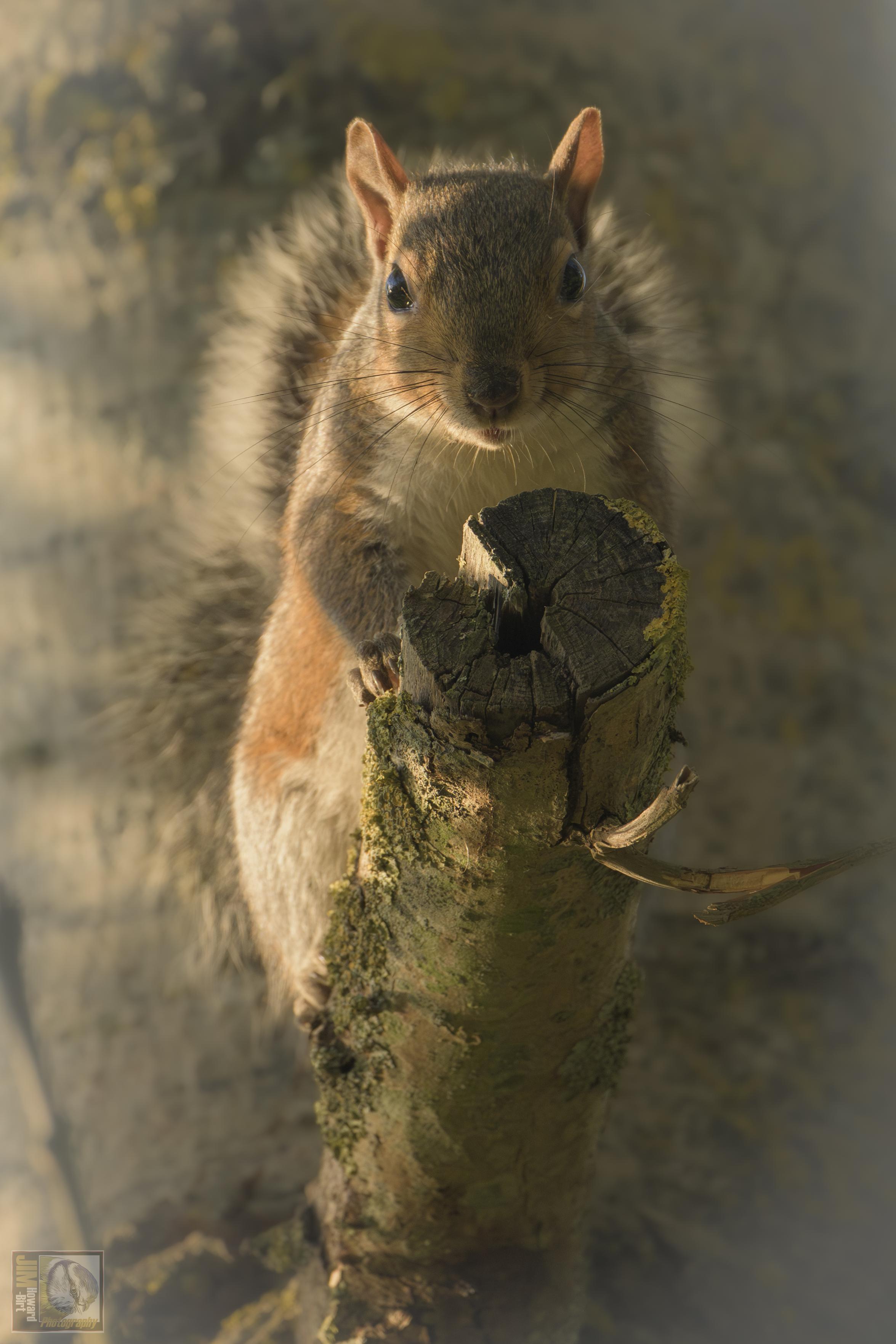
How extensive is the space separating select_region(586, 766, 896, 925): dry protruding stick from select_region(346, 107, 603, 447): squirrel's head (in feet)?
1.59

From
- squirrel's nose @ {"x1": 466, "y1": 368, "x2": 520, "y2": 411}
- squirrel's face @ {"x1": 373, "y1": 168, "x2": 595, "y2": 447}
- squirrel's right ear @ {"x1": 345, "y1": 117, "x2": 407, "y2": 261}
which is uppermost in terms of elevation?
squirrel's right ear @ {"x1": 345, "y1": 117, "x2": 407, "y2": 261}

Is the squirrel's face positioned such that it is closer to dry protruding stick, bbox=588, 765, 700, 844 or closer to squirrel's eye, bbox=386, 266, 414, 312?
squirrel's eye, bbox=386, 266, 414, 312

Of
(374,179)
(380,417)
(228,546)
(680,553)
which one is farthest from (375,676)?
(680,553)

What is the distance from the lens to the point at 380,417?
1104 mm

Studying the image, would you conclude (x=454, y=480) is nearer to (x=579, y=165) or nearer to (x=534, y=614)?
(x=579, y=165)

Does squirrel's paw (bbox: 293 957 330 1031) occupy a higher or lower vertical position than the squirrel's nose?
lower

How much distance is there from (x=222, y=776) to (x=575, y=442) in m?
0.97

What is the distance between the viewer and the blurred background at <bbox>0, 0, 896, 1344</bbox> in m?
2.05

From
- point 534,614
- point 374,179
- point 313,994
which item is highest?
point 374,179

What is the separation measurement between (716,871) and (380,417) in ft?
2.39

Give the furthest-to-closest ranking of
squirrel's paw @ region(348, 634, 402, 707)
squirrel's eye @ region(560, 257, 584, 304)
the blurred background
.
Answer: the blurred background < squirrel's eye @ region(560, 257, 584, 304) < squirrel's paw @ region(348, 634, 402, 707)

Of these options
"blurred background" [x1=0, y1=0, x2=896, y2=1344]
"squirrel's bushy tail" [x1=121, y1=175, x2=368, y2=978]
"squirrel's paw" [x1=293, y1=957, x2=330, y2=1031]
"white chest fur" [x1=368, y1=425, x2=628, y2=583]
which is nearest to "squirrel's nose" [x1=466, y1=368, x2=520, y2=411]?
"white chest fur" [x1=368, y1=425, x2=628, y2=583]

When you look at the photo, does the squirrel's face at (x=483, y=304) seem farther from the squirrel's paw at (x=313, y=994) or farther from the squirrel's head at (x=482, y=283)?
the squirrel's paw at (x=313, y=994)

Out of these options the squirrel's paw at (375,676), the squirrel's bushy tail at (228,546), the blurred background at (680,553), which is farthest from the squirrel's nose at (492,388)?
the blurred background at (680,553)
